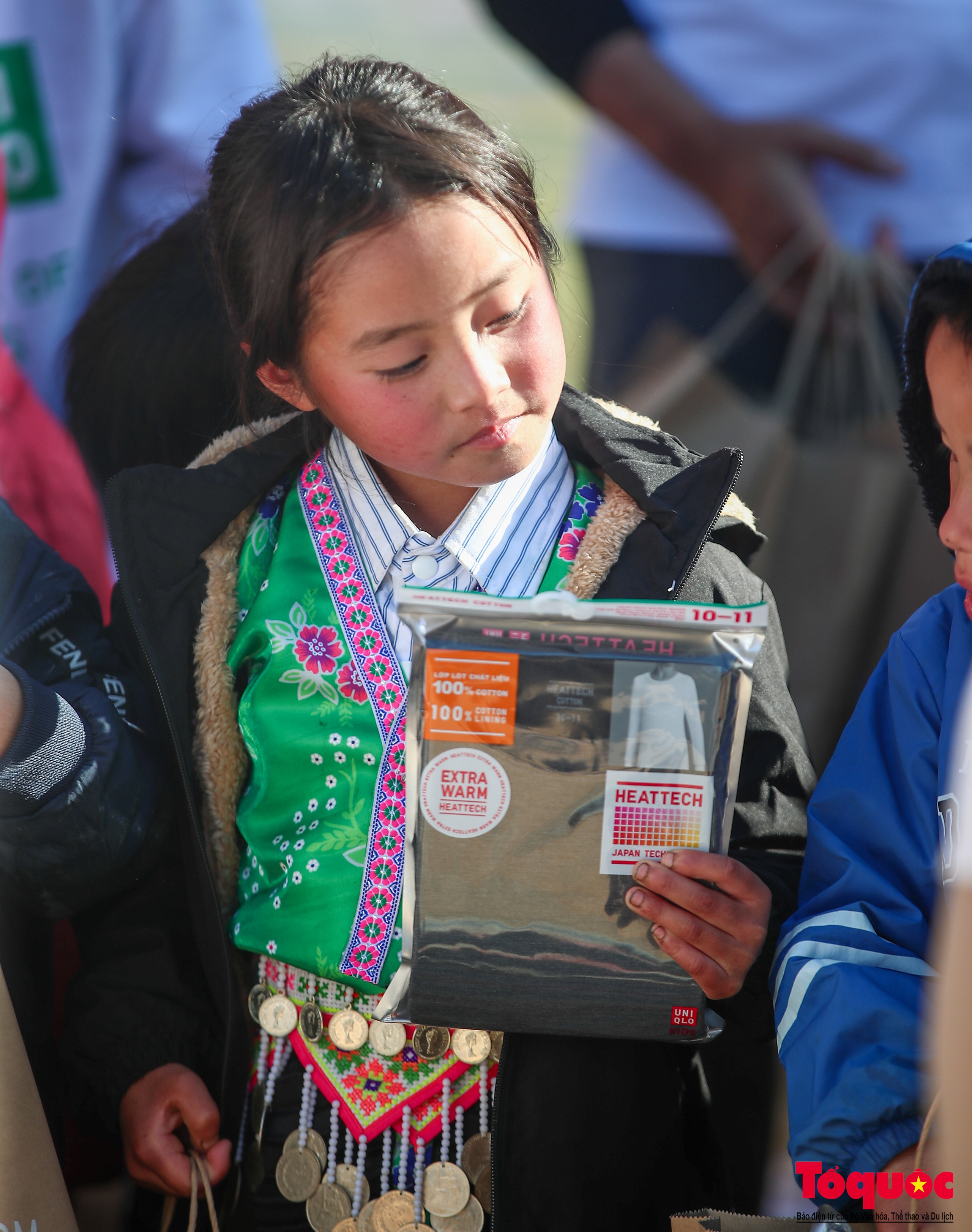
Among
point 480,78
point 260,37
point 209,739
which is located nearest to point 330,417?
point 209,739

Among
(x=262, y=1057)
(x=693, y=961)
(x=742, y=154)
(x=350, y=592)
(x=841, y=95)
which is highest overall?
(x=841, y=95)

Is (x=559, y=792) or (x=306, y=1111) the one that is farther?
(x=306, y=1111)

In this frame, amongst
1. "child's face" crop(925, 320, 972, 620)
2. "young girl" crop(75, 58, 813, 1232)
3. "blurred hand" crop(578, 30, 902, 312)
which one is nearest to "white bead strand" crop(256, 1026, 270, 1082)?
"young girl" crop(75, 58, 813, 1232)

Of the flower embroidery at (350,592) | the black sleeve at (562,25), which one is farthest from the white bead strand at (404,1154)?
the black sleeve at (562,25)

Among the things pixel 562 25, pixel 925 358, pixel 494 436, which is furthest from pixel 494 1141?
pixel 562 25

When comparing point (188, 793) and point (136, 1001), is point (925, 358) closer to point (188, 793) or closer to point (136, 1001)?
point (188, 793)

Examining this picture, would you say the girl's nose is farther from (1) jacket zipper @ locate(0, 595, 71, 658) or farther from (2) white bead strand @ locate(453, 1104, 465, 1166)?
(2) white bead strand @ locate(453, 1104, 465, 1166)

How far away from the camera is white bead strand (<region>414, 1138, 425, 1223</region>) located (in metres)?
1.18

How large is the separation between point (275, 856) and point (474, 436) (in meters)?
0.52

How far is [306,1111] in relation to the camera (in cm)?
122

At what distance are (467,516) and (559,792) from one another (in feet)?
1.17

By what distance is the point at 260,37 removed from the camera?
1.85 metres

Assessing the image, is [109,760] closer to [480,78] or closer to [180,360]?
[180,360]

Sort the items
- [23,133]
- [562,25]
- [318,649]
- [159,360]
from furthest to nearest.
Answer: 1. [23,133]
2. [562,25]
3. [159,360]
4. [318,649]
